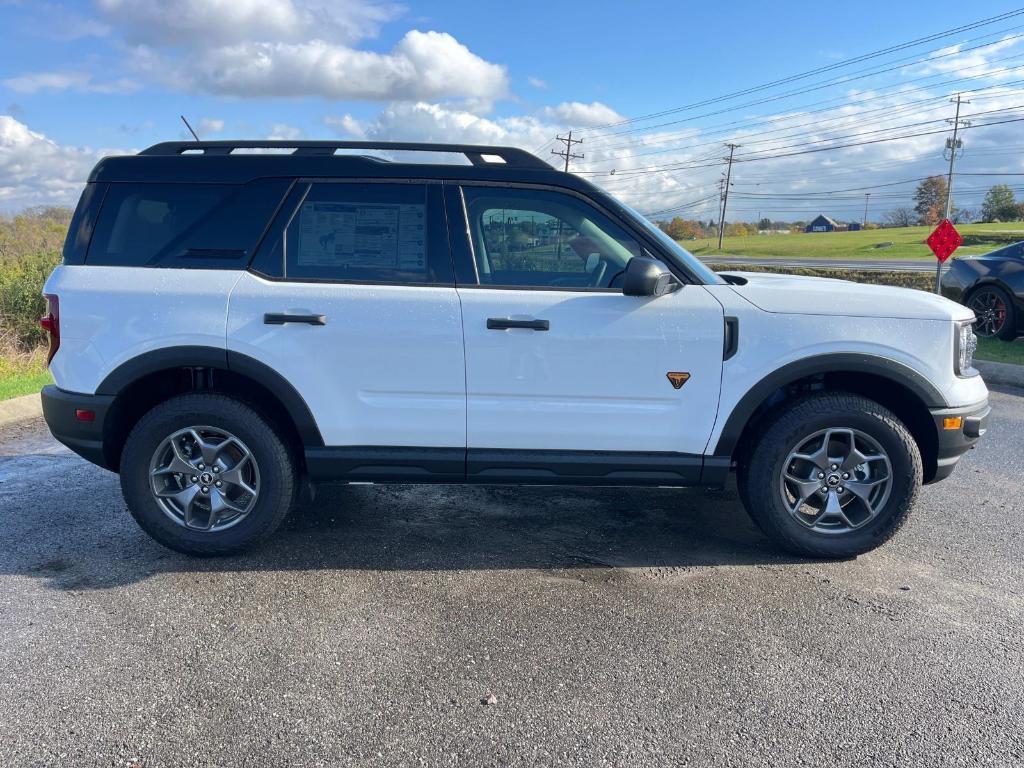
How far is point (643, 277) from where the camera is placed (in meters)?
3.45

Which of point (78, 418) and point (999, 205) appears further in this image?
point (999, 205)

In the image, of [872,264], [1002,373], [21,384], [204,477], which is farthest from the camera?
[872,264]

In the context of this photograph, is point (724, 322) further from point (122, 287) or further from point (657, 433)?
point (122, 287)

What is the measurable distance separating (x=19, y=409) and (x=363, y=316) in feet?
16.8

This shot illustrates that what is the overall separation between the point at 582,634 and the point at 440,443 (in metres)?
1.17

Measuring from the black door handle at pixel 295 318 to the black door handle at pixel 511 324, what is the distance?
2.66 feet

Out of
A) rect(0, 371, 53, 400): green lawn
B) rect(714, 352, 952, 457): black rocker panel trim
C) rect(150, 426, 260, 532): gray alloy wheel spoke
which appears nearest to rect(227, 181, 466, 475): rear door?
rect(150, 426, 260, 532): gray alloy wheel spoke

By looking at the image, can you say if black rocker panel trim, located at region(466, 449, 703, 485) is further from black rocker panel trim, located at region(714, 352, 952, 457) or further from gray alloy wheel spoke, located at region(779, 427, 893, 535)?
gray alloy wheel spoke, located at region(779, 427, 893, 535)

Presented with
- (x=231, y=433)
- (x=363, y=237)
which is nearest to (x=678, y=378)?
(x=363, y=237)

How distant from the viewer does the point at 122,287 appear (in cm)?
361

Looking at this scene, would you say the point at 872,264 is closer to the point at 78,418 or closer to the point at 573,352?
the point at 573,352

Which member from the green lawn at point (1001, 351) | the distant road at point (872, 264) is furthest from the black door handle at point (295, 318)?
the distant road at point (872, 264)

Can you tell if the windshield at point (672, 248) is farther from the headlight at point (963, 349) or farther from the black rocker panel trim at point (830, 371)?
the headlight at point (963, 349)

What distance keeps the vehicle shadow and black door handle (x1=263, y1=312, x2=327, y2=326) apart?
1.23m
